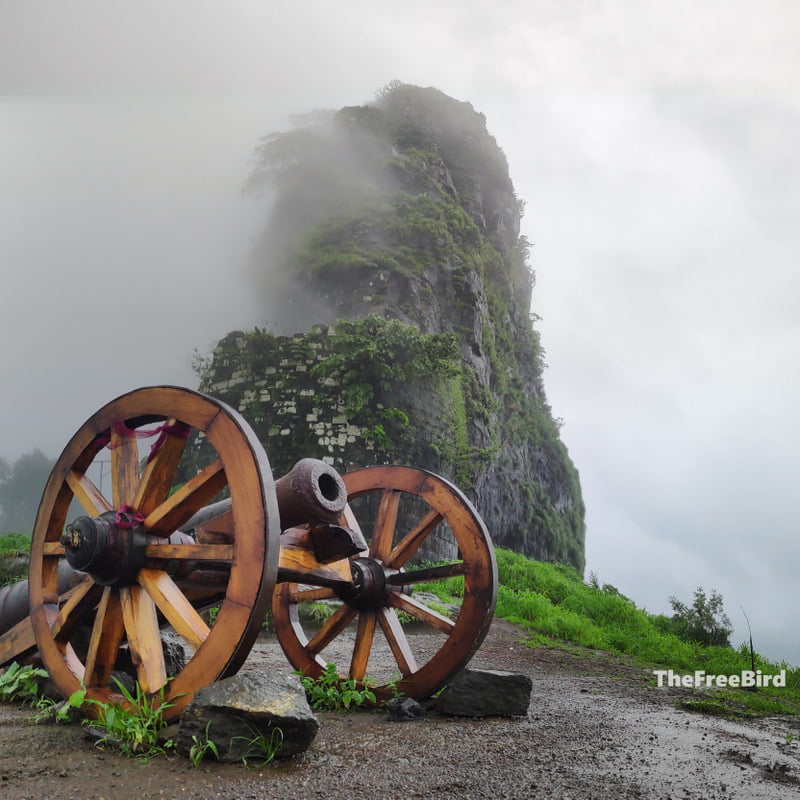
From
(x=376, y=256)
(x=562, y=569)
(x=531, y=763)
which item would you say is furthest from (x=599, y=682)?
(x=376, y=256)

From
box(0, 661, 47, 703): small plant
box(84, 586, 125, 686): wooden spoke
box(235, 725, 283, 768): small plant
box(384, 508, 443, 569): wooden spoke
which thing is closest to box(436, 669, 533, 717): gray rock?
box(384, 508, 443, 569): wooden spoke

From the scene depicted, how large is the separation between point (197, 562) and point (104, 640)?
1.83ft

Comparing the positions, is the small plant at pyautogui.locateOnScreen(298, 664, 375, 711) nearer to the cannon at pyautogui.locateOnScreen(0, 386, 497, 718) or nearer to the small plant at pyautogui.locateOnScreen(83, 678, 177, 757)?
the cannon at pyautogui.locateOnScreen(0, 386, 497, 718)

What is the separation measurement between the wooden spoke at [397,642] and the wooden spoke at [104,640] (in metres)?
1.65

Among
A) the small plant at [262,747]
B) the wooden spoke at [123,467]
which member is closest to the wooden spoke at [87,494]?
the wooden spoke at [123,467]

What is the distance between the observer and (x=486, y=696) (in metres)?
3.78

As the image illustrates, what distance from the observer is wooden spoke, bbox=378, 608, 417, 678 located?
13.5ft

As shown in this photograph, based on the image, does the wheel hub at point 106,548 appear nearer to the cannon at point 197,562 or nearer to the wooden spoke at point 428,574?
the cannon at point 197,562

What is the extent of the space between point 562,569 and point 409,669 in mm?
14441

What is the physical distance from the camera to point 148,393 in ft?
10.7

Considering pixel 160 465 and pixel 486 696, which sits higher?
pixel 160 465

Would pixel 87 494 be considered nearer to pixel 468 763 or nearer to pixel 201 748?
pixel 201 748

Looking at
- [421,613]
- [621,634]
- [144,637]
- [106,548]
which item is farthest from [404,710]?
[621,634]

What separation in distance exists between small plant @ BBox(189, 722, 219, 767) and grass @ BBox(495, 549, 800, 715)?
11.4ft
